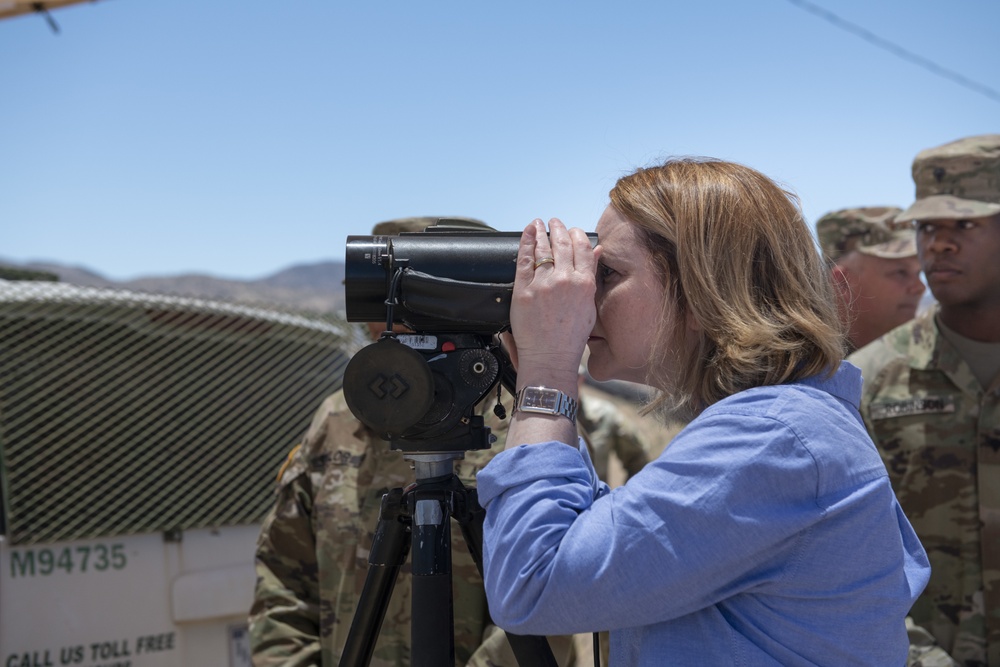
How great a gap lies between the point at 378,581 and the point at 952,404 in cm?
209

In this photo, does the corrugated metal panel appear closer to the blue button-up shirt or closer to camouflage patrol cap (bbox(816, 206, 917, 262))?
the blue button-up shirt

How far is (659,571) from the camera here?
113 cm

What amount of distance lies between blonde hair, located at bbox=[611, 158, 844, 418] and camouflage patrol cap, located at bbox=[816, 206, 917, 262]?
2.84m

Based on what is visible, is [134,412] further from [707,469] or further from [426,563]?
[707,469]

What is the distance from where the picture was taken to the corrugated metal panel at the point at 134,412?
3123mm

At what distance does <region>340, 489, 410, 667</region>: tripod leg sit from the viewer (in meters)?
1.58

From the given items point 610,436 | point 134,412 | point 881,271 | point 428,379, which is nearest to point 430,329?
point 428,379

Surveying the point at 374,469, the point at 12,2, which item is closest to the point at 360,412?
the point at 374,469

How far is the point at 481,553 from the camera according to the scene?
1.64 m

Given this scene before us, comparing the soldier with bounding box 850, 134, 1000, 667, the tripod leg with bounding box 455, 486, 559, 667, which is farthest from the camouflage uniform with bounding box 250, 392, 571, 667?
the soldier with bounding box 850, 134, 1000, 667

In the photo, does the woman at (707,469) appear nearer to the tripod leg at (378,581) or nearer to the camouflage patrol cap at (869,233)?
the tripod leg at (378,581)

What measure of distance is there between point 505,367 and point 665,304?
1.06ft

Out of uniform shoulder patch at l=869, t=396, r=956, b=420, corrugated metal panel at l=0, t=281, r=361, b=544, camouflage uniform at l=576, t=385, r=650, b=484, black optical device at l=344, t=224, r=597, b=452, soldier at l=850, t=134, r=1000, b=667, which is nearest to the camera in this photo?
black optical device at l=344, t=224, r=597, b=452

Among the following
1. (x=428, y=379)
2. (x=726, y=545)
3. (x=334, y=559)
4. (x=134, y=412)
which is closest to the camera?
(x=726, y=545)
